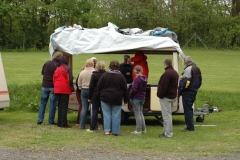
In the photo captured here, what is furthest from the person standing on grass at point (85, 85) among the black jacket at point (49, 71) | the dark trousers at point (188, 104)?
the dark trousers at point (188, 104)

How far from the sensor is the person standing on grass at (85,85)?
1243cm

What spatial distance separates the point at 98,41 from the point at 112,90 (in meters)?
2.40

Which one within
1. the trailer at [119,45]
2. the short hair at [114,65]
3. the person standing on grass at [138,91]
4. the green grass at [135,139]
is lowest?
the green grass at [135,139]

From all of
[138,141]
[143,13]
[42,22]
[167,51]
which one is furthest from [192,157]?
[42,22]

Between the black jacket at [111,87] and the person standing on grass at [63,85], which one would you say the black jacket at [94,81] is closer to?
the black jacket at [111,87]

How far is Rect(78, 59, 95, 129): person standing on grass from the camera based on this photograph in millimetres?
→ 12430

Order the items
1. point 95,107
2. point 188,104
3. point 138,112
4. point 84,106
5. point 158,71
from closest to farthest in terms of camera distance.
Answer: point 138,112
point 95,107
point 188,104
point 84,106
point 158,71

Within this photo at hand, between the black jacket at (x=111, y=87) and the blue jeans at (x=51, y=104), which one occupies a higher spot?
the black jacket at (x=111, y=87)

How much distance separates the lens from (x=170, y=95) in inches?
450

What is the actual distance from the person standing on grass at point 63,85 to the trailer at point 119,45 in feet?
3.03

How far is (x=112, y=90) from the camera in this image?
11523mm

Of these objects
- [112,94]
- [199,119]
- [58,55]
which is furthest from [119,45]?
[199,119]

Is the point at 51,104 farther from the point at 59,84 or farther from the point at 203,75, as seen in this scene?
the point at 203,75

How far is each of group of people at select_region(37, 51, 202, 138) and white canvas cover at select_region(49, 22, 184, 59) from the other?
68 centimetres
